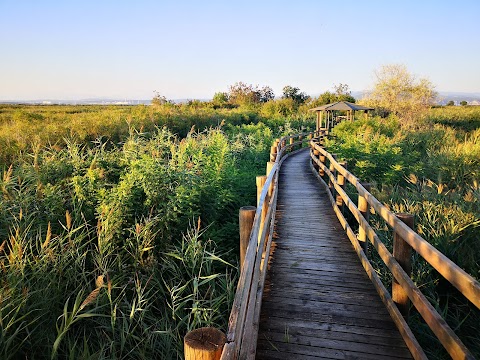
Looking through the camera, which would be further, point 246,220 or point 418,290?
point 246,220

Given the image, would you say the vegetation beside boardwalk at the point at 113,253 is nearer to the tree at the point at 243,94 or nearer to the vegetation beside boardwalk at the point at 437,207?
the vegetation beside boardwalk at the point at 437,207

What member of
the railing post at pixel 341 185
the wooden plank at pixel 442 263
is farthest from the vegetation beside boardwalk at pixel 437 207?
the wooden plank at pixel 442 263

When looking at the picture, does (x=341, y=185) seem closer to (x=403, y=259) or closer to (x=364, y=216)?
(x=364, y=216)

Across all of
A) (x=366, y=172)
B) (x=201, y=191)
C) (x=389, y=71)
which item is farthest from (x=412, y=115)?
(x=201, y=191)

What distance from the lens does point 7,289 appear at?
13.2 ft

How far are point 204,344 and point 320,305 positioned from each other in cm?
281

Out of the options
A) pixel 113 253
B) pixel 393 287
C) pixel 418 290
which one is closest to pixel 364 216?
pixel 393 287

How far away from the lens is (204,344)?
1.51 meters

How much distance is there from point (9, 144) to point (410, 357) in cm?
998

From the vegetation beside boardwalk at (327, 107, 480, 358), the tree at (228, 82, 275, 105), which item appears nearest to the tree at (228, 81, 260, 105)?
the tree at (228, 82, 275, 105)

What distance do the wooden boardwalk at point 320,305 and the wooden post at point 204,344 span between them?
1.88 meters

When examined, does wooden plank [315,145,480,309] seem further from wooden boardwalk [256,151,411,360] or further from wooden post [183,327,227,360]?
wooden post [183,327,227,360]

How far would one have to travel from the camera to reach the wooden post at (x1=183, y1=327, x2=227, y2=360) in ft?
4.84

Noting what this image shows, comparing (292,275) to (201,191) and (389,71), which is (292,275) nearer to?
(201,191)
